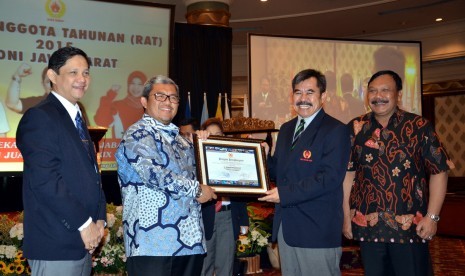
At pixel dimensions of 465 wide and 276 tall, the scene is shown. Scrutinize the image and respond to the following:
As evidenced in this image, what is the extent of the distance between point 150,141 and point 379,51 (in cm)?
689

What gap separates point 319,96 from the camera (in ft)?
9.29

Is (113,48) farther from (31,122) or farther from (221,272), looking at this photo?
(31,122)

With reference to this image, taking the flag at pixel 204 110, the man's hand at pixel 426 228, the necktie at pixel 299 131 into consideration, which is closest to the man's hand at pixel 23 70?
the flag at pixel 204 110

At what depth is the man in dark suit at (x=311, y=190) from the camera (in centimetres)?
268

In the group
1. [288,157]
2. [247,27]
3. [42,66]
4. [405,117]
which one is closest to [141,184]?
[288,157]

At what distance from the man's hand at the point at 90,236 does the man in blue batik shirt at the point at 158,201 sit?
226mm

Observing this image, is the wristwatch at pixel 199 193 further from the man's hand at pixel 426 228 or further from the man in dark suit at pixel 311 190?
the man's hand at pixel 426 228

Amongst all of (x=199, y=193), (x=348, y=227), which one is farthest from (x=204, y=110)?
(x=199, y=193)

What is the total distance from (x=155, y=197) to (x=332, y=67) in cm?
652

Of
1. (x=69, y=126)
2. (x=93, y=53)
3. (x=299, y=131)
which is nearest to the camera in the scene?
(x=69, y=126)

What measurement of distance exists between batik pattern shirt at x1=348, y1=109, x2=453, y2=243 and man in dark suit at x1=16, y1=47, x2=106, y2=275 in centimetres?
144

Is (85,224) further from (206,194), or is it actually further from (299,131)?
(299,131)

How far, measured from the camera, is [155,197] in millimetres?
2406

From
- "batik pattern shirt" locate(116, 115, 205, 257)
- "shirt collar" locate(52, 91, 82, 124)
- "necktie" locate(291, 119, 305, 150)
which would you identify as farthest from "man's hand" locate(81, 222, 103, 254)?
"necktie" locate(291, 119, 305, 150)
